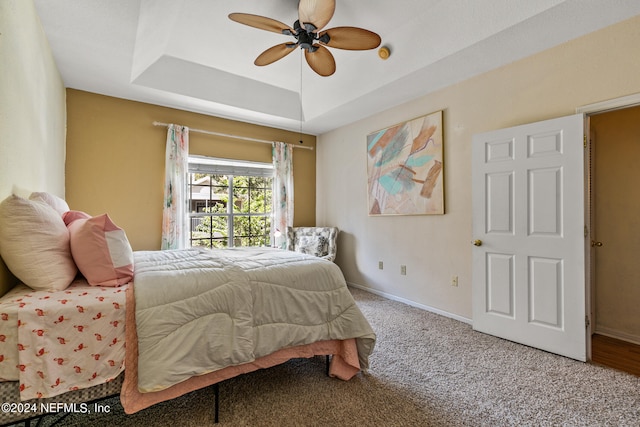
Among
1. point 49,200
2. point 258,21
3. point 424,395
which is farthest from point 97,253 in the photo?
point 424,395

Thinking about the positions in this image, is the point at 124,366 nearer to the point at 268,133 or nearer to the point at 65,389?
the point at 65,389

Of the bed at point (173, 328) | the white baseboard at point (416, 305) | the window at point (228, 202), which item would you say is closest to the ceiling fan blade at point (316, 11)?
the bed at point (173, 328)

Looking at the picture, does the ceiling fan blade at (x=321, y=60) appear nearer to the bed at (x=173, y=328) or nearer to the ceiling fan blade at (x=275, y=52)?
the ceiling fan blade at (x=275, y=52)

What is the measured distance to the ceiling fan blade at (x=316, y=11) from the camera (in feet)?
6.25

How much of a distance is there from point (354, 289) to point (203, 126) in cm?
328

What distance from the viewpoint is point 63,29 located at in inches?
91.1

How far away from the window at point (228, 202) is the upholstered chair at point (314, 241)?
0.43 meters

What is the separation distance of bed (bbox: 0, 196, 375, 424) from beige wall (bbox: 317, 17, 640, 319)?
172 centimetres

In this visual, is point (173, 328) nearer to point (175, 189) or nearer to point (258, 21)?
point (258, 21)

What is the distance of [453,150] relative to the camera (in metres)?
3.19

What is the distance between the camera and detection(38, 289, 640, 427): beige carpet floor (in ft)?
5.26

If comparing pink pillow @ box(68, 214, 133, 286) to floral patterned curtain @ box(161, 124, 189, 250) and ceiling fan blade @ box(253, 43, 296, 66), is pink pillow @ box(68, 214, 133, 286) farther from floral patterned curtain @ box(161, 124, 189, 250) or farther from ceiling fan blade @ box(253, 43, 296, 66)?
floral patterned curtain @ box(161, 124, 189, 250)

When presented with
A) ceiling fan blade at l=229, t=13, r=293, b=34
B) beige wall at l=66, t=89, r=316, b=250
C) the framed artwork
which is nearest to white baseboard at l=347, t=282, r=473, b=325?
the framed artwork

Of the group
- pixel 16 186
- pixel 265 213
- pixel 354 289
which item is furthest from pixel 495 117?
pixel 16 186
